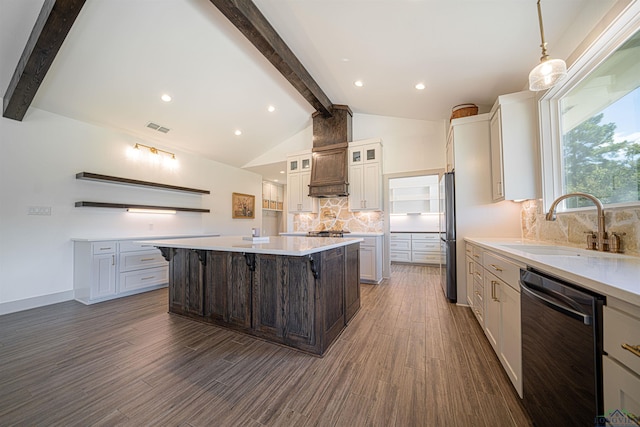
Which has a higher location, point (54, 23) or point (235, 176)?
point (54, 23)

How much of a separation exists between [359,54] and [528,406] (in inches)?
137

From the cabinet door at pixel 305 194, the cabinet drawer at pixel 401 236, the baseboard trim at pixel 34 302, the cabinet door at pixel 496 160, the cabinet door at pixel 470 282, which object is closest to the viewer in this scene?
the cabinet door at pixel 496 160

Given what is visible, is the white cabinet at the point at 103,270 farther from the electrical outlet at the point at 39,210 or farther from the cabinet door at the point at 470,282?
the cabinet door at the point at 470,282

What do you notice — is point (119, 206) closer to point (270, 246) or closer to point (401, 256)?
point (270, 246)

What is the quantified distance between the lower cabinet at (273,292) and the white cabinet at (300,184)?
2.48 metres

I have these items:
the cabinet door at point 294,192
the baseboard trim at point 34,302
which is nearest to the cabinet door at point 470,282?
the cabinet door at point 294,192

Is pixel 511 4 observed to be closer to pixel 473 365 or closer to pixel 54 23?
pixel 473 365

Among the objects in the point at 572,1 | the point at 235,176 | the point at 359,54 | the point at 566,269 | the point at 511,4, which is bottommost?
the point at 566,269

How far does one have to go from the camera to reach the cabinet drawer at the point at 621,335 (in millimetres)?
651

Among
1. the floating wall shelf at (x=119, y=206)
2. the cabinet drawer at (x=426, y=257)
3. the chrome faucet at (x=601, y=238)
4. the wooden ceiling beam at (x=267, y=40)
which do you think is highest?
the wooden ceiling beam at (x=267, y=40)

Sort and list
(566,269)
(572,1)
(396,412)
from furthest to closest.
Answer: (572,1), (396,412), (566,269)

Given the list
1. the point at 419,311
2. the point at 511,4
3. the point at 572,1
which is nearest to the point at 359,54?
the point at 511,4

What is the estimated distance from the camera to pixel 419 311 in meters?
2.85

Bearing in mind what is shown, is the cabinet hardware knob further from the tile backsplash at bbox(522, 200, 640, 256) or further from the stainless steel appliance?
the stainless steel appliance
